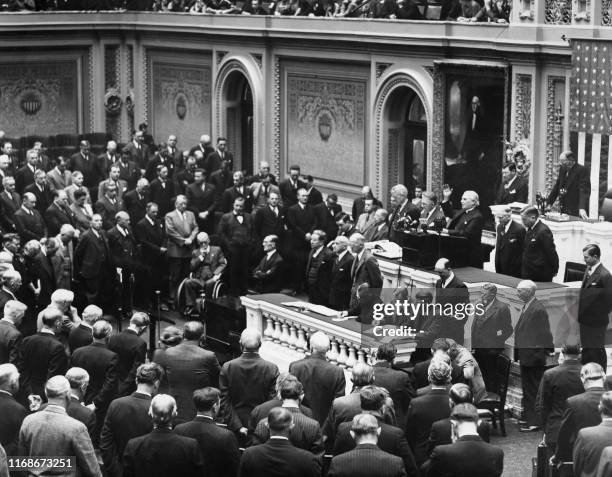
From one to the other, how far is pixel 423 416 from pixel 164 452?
232 cm

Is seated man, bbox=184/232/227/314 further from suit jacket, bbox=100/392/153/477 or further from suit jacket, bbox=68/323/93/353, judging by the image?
suit jacket, bbox=100/392/153/477

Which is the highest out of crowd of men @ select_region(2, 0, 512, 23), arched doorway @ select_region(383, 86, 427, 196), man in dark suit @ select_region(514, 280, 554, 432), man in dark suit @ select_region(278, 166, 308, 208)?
crowd of men @ select_region(2, 0, 512, 23)

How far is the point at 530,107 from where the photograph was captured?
1986 centimetres

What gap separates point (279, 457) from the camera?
29.5 feet

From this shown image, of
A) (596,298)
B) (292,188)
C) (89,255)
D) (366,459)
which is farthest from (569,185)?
(366,459)

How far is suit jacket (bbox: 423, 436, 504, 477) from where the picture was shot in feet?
29.2

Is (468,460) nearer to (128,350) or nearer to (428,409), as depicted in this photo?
(428,409)

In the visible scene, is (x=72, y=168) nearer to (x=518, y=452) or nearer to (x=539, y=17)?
(x=539, y=17)

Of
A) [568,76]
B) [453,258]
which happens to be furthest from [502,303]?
[568,76]

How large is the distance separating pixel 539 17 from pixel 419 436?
10.5 metres

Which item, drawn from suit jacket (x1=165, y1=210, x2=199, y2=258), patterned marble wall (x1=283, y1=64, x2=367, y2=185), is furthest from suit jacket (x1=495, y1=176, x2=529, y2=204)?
patterned marble wall (x1=283, y1=64, x2=367, y2=185)

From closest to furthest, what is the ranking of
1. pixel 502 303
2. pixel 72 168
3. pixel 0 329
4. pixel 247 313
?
pixel 0 329, pixel 502 303, pixel 247 313, pixel 72 168

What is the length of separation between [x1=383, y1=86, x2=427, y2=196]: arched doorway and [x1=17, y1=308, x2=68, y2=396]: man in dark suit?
1187 cm

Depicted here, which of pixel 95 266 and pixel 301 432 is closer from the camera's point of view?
pixel 301 432
